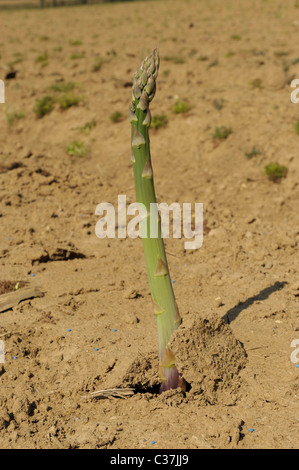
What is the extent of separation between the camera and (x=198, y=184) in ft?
20.2

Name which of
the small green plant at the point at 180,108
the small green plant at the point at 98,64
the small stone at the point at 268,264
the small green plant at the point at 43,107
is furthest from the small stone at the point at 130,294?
the small green plant at the point at 98,64

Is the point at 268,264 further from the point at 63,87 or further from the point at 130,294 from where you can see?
the point at 63,87

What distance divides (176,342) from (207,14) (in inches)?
701

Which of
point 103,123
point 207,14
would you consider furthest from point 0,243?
point 207,14

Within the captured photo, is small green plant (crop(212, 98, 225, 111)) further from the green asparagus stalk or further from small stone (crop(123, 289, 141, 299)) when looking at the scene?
the green asparagus stalk

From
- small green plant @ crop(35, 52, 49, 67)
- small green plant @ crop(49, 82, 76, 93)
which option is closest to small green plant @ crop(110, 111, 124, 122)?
small green plant @ crop(49, 82, 76, 93)

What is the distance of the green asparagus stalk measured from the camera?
7.68 ft

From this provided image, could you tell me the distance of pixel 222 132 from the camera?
6676 millimetres

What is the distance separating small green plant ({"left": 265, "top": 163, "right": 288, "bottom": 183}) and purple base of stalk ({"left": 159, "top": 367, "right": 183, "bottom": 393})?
12.4 ft

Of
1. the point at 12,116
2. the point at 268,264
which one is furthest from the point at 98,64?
the point at 268,264

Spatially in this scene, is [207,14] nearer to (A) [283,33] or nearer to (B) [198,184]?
(A) [283,33]

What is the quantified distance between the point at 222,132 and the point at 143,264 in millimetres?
3087

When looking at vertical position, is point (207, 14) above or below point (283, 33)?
above

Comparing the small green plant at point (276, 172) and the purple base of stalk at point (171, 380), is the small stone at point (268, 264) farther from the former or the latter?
the small green plant at point (276, 172)
